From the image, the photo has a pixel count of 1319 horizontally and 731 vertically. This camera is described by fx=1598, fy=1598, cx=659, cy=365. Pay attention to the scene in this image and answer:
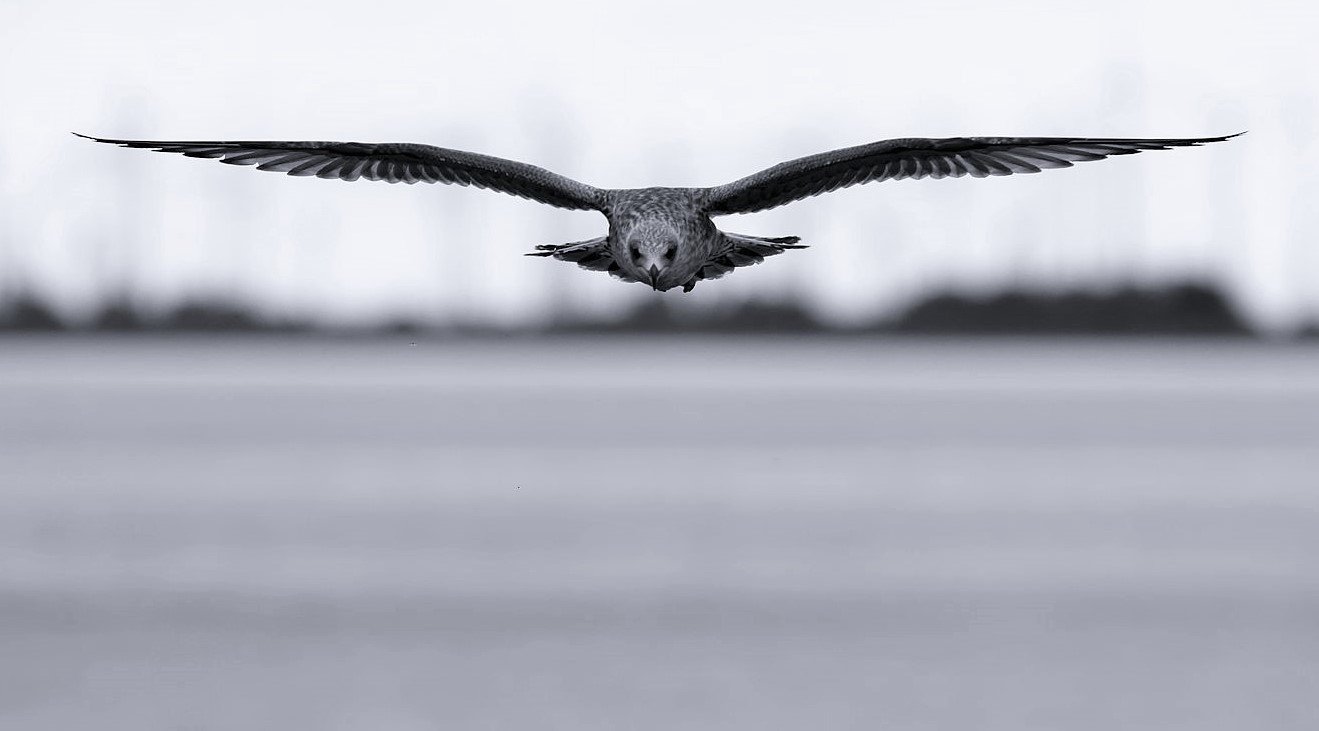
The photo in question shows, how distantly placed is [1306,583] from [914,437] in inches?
2183

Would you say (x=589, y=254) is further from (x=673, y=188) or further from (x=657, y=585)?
(x=657, y=585)

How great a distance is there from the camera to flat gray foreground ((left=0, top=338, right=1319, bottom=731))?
31.2m

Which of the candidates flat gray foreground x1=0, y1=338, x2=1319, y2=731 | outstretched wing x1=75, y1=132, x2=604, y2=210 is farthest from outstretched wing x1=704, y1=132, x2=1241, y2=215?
flat gray foreground x1=0, y1=338, x2=1319, y2=731

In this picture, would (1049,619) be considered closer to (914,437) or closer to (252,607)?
(252,607)

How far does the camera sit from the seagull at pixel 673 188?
12828mm

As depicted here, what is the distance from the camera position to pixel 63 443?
89625mm

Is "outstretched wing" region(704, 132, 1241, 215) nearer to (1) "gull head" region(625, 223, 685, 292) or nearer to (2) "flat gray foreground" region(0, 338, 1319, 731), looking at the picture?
(1) "gull head" region(625, 223, 685, 292)

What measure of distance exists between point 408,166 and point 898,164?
4.40m

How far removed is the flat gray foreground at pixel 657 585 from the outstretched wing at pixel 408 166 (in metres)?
16.9

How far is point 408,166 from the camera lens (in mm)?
14492

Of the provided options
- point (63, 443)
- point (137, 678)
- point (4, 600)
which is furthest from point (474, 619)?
point (63, 443)

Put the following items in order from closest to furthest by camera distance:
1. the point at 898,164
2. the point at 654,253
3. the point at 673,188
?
the point at 654,253
the point at 673,188
the point at 898,164

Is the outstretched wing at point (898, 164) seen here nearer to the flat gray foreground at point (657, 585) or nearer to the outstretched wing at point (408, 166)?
the outstretched wing at point (408, 166)

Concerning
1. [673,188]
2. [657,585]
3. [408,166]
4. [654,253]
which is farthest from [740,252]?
[657,585]
